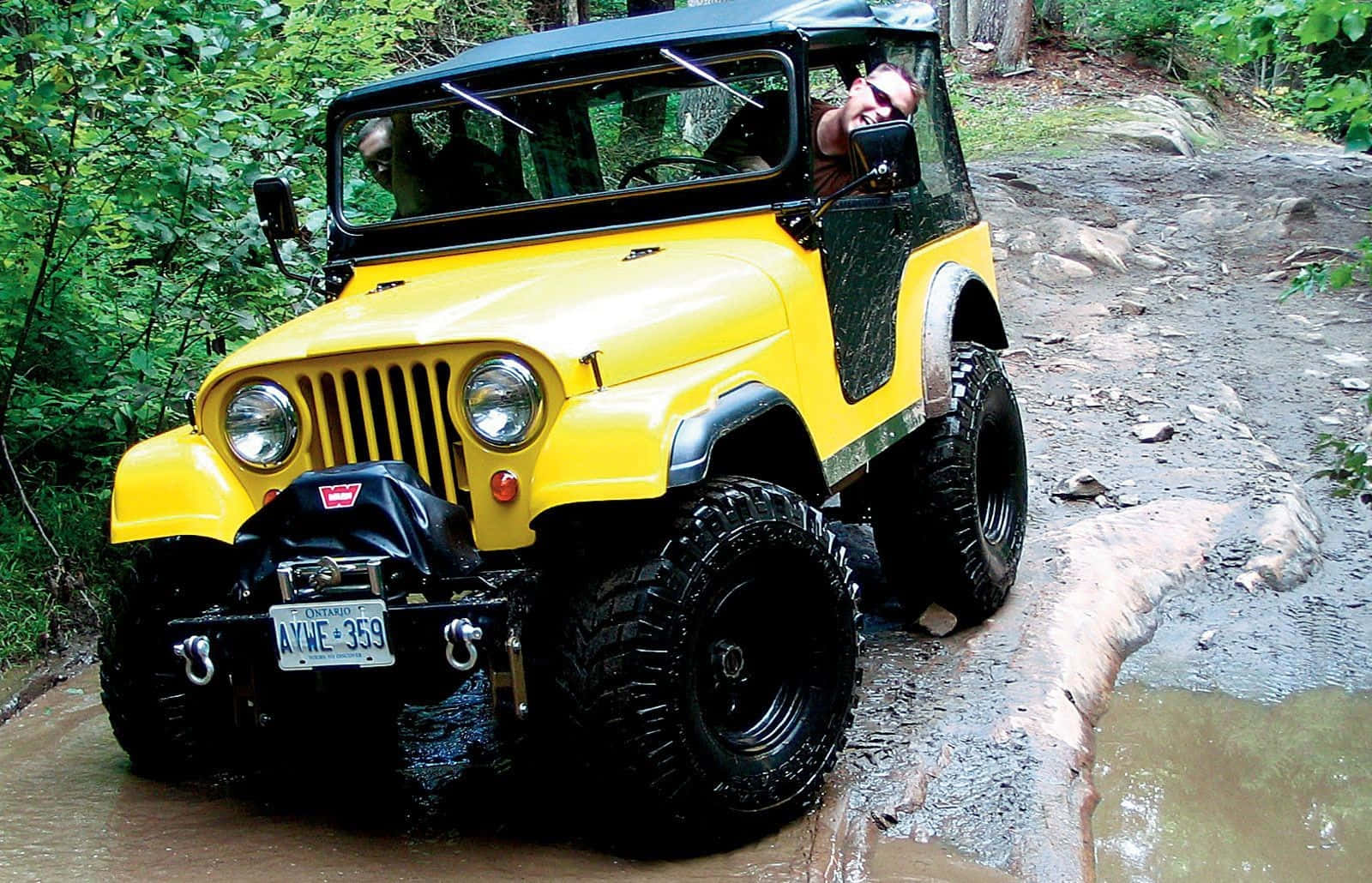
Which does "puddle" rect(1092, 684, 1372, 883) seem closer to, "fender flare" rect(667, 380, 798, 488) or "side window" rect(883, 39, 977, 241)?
"fender flare" rect(667, 380, 798, 488)

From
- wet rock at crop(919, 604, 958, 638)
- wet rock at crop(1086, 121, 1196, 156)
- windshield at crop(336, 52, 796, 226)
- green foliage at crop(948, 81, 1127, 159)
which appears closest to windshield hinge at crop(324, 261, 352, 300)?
windshield at crop(336, 52, 796, 226)

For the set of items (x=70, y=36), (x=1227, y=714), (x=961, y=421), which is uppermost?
(x=70, y=36)

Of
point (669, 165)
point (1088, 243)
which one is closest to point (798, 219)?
point (669, 165)

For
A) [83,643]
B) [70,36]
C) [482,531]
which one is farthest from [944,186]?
[83,643]

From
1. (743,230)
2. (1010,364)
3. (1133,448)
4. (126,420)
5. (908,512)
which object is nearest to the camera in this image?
(743,230)

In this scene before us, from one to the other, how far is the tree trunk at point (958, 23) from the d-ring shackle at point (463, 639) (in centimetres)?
1758

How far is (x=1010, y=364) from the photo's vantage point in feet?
27.4

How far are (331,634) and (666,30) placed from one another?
2.22 m

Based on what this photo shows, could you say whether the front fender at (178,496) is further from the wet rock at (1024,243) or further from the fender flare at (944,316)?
the wet rock at (1024,243)

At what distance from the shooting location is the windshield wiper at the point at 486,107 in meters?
4.38

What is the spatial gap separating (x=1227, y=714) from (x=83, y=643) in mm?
4166

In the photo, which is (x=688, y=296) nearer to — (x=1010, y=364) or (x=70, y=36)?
(x=70, y=36)

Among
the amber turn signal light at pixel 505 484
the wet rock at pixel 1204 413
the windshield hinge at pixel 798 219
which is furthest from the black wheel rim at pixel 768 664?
the wet rock at pixel 1204 413

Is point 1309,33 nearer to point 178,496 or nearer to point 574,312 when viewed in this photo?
point 574,312
